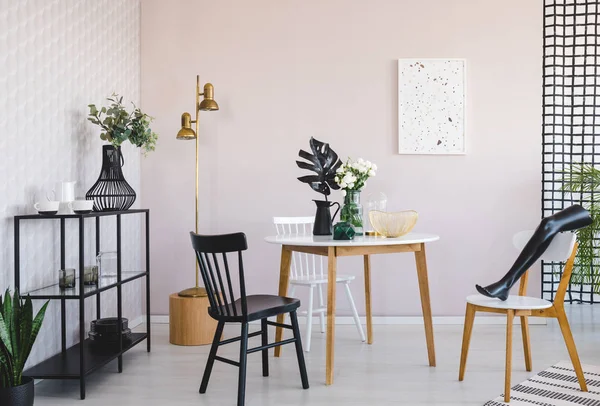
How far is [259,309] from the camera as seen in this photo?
263 centimetres

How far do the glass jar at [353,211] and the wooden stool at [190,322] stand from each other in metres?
1.14

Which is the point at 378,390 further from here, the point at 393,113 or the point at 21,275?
the point at 393,113

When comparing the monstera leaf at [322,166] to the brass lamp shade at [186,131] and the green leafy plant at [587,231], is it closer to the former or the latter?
the brass lamp shade at [186,131]

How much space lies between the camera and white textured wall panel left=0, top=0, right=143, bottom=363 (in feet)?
8.97

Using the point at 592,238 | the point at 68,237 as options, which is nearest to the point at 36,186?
the point at 68,237

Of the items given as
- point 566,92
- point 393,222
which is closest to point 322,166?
point 393,222

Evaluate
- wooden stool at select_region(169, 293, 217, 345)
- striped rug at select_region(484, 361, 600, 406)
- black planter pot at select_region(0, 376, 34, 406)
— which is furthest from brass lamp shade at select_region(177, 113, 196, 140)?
striped rug at select_region(484, 361, 600, 406)

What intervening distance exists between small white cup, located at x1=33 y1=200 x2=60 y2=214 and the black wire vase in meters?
0.44

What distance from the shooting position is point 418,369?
313 cm

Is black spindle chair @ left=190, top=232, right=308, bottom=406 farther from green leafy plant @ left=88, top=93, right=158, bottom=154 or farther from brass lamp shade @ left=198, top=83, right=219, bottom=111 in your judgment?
brass lamp shade @ left=198, top=83, right=219, bottom=111

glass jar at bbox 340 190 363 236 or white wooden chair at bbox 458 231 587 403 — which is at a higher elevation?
glass jar at bbox 340 190 363 236

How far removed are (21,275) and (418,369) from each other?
2.06m

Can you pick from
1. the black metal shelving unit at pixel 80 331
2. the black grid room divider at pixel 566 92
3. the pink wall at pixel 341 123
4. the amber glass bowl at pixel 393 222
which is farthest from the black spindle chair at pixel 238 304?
the black grid room divider at pixel 566 92

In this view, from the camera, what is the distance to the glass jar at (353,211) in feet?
10.6
